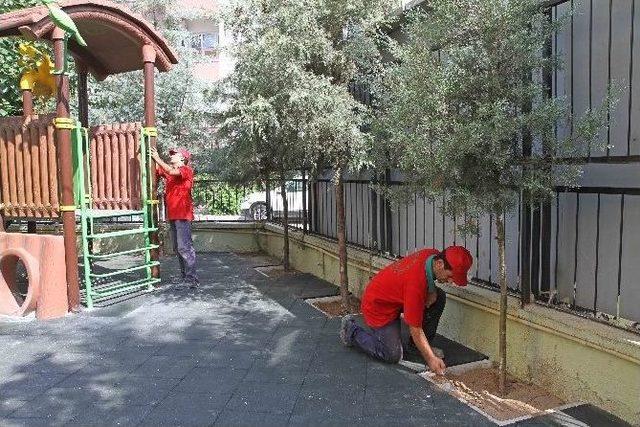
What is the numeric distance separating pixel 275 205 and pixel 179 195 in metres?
4.14

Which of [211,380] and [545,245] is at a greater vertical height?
[545,245]

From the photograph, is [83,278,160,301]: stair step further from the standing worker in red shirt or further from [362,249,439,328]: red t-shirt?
[362,249,439,328]: red t-shirt

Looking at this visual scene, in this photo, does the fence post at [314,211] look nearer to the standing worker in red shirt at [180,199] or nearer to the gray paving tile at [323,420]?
the standing worker in red shirt at [180,199]

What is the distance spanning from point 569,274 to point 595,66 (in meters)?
1.52

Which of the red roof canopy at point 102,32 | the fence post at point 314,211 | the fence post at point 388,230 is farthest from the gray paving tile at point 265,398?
the fence post at point 314,211

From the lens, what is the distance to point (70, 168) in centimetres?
→ 605

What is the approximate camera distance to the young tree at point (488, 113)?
335 cm

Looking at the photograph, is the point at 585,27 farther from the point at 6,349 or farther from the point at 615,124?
the point at 6,349

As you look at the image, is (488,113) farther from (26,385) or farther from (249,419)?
(26,385)

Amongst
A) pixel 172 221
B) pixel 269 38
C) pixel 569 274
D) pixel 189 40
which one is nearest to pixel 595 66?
pixel 569 274

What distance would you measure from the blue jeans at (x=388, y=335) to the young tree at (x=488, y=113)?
115 cm

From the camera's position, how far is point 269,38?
16.6 feet

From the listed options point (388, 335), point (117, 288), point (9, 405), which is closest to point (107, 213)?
point (117, 288)

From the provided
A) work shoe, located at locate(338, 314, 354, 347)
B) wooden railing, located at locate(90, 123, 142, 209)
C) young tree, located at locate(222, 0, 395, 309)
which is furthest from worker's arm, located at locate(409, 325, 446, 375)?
wooden railing, located at locate(90, 123, 142, 209)
